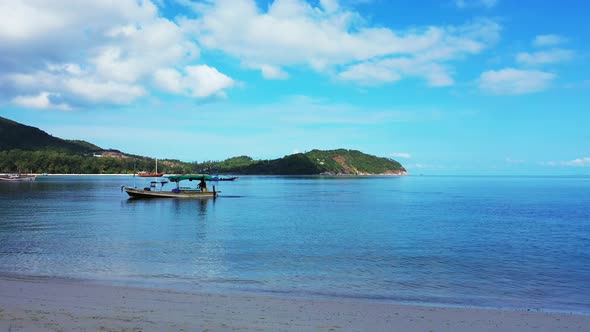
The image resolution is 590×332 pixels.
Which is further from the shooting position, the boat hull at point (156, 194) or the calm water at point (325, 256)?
the boat hull at point (156, 194)

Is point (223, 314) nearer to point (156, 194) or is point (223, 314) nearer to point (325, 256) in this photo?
point (325, 256)

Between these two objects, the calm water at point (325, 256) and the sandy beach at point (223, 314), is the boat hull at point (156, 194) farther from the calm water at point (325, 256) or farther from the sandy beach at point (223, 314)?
the sandy beach at point (223, 314)

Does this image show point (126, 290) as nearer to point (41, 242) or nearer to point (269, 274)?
point (269, 274)

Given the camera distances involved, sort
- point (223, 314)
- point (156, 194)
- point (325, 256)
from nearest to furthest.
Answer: point (223, 314) < point (325, 256) < point (156, 194)

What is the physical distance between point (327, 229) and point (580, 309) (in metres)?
20.8

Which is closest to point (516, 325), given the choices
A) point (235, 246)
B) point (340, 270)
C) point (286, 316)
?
point (286, 316)

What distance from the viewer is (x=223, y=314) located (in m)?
10.7

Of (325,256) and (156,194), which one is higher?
(156,194)

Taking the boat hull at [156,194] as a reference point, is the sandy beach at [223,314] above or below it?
below

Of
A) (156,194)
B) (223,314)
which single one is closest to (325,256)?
(223,314)

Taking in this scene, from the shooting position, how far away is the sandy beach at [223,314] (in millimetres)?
9742

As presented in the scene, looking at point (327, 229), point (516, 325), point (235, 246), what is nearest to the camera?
point (516, 325)

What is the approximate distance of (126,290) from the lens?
43.7 ft

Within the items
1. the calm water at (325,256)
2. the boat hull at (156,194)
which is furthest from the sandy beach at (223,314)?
the boat hull at (156,194)
